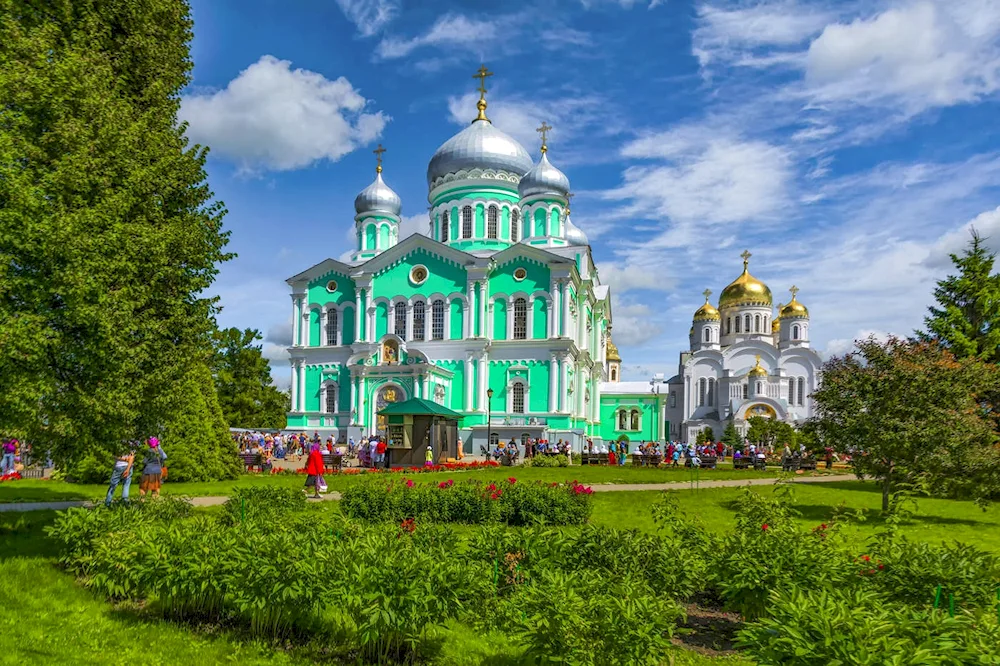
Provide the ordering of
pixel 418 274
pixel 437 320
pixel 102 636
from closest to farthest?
pixel 102 636
pixel 437 320
pixel 418 274

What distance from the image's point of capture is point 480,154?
42750 mm

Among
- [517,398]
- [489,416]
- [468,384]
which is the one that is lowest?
[489,416]

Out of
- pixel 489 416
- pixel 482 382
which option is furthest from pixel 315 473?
pixel 482 382

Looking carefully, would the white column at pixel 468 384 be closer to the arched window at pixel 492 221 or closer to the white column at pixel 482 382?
the white column at pixel 482 382

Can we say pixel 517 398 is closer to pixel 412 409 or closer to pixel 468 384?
pixel 468 384

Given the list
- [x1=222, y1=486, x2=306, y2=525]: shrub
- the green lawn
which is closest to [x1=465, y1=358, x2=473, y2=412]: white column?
the green lawn

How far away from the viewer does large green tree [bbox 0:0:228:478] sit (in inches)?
264

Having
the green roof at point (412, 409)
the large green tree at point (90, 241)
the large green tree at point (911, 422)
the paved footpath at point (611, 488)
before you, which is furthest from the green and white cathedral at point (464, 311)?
the large green tree at point (90, 241)

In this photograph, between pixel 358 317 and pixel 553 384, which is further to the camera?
pixel 358 317

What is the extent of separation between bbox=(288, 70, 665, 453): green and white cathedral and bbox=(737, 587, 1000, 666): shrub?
29698 millimetres

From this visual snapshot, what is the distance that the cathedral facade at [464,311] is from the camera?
34.8 meters

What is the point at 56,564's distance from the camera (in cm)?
750

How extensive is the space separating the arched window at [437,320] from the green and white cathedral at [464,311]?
2.6 inches

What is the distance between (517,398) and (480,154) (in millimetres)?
16834
